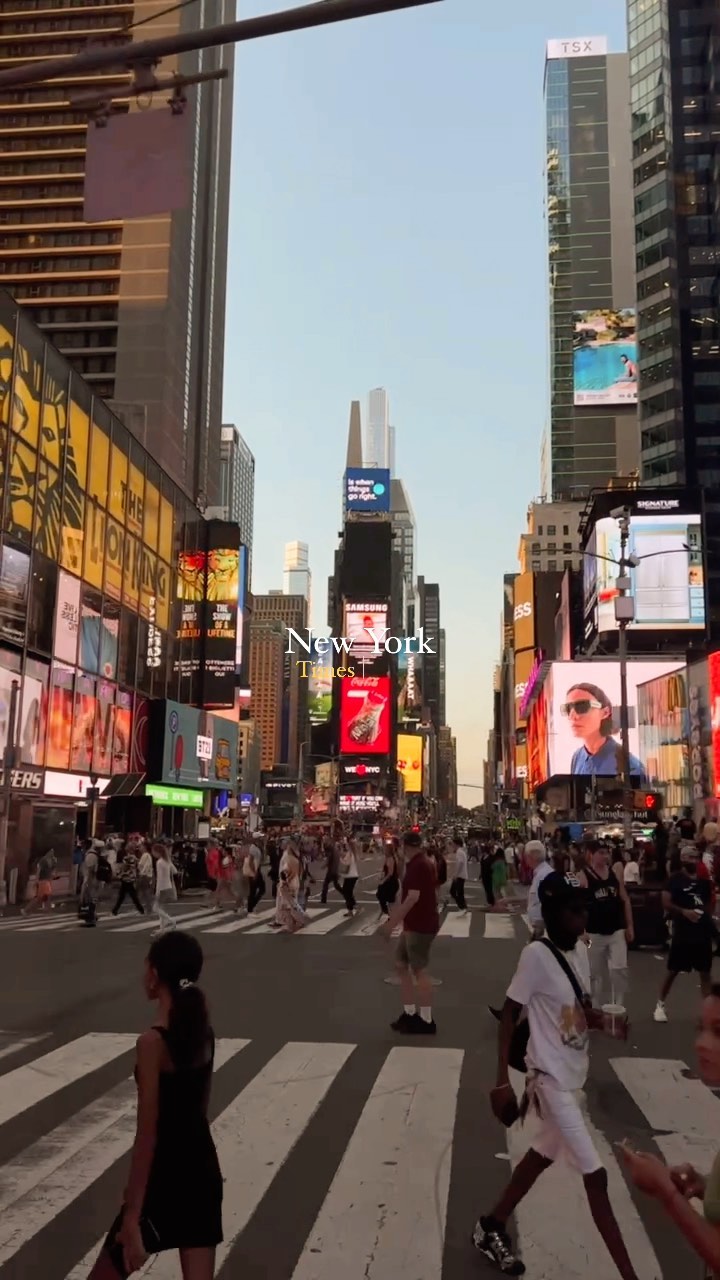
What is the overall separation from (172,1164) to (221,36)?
5922mm

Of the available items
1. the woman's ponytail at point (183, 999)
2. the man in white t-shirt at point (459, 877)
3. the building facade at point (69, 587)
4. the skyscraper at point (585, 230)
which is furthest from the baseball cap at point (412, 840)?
the skyscraper at point (585, 230)

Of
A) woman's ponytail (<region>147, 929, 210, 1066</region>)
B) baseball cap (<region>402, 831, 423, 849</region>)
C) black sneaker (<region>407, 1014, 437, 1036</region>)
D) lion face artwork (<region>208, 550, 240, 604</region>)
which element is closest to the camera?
woman's ponytail (<region>147, 929, 210, 1066</region>)

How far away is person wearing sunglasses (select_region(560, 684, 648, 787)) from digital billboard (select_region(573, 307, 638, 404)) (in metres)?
78.6

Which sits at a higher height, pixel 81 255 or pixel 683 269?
pixel 683 269

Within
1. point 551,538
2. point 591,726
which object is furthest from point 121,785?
point 551,538

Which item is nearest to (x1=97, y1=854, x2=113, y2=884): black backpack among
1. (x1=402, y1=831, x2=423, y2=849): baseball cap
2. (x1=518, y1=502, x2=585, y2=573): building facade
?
(x1=402, y1=831, x2=423, y2=849): baseball cap

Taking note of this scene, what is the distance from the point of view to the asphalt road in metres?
4.65

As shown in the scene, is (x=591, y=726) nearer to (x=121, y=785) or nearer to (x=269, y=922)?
(x=121, y=785)

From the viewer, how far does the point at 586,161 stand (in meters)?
174

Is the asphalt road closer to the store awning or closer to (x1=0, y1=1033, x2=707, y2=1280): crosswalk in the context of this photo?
(x1=0, y1=1033, x2=707, y2=1280): crosswalk

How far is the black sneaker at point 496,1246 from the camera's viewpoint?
4.39m

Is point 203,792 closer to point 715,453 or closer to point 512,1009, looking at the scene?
point 512,1009

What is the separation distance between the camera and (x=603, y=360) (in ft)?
456

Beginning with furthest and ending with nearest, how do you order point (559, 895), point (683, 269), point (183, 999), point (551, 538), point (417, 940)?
point (551, 538) < point (683, 269) < point (417, 940) < point (559, 895) < point (183, 999)
